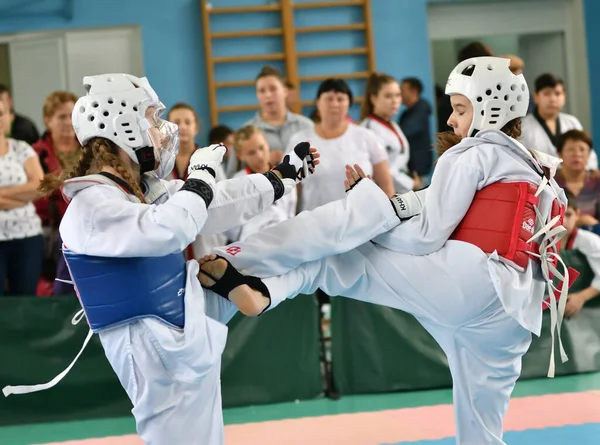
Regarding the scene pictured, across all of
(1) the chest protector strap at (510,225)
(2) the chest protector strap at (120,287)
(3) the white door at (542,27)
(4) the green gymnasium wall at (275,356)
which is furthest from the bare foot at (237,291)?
(3) the white door at (542,27)

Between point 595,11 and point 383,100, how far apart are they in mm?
5907

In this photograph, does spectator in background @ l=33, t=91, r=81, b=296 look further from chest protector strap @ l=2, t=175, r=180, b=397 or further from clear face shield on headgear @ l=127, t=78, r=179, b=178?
chest protector strap @ l=2, t=175, r=180, b=397

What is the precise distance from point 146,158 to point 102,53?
7.38 meters

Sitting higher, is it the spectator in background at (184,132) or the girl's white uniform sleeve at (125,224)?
the spectator in background at (184,132)

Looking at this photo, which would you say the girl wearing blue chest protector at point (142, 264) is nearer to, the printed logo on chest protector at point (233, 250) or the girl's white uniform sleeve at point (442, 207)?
the printed logo on chest protector at point (233, 250)

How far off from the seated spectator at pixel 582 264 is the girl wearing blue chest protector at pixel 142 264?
10.4 ft

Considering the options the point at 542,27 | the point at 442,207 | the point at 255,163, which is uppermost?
the point at 542,27

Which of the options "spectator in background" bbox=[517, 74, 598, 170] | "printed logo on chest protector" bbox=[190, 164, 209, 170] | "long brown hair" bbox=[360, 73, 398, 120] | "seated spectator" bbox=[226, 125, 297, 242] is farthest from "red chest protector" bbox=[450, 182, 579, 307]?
"spectator in background" bbox=[517, 74, 598, 170]

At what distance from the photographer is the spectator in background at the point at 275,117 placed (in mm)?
6770

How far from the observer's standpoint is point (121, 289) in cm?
327

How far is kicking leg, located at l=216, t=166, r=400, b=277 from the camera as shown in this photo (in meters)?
3.71

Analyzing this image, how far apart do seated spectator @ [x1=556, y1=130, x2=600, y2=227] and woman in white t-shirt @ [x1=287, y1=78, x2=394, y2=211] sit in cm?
140

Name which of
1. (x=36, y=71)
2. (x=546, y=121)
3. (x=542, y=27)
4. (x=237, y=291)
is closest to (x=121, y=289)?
(x=237, y=291)

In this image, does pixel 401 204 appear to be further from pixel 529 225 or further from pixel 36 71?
pixel 36 71
